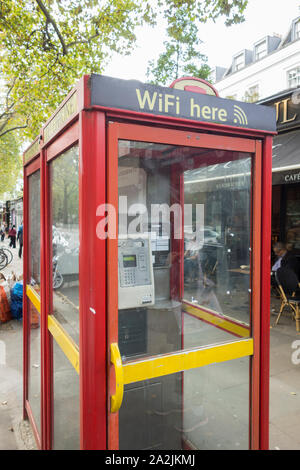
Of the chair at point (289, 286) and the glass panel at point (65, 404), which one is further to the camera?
the chair at point (289, 286)

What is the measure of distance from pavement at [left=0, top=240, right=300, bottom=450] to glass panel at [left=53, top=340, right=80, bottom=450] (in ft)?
2.79

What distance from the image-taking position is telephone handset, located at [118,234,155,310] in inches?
82.7

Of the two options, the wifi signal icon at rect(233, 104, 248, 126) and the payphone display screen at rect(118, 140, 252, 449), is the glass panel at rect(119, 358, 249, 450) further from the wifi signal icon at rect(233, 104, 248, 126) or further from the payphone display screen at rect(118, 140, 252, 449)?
the wifi signal icon at rect(233, 104, 248, 126)

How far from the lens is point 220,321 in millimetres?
2479

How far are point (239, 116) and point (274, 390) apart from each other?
3.18 m

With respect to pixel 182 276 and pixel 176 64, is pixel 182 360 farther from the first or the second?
pixel 176 64

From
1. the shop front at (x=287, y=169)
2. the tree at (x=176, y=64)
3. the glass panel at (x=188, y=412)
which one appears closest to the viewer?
the glass panel at (x=188, y=412)

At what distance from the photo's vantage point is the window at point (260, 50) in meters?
23.6

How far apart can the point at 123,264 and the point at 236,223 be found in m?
0.78

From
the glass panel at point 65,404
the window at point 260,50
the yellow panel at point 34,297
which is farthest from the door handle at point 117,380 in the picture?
the window at point 260,50
